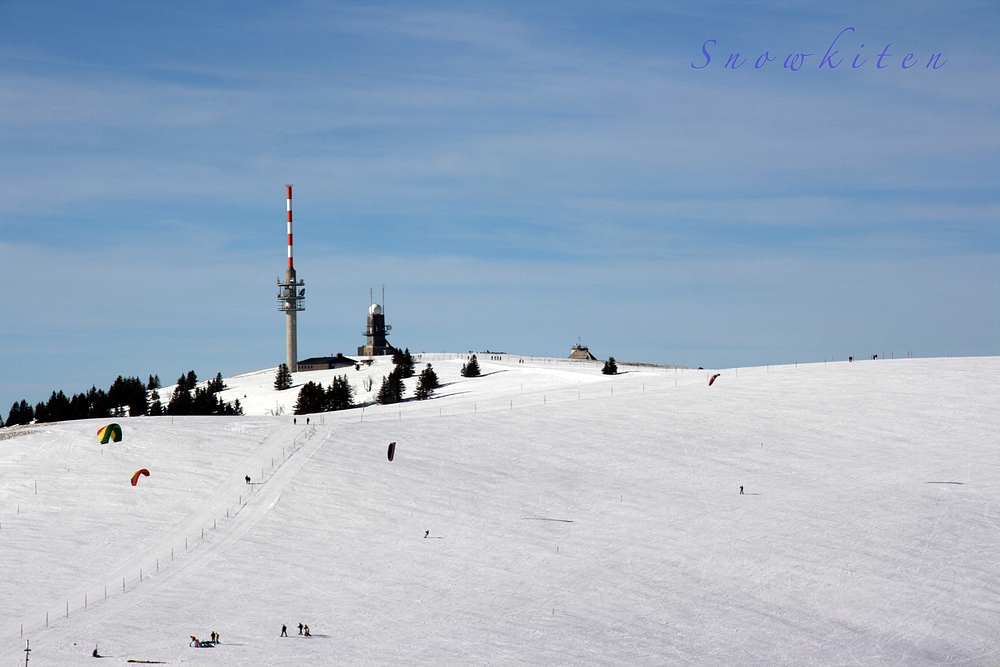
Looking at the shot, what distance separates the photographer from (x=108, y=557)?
6112cm

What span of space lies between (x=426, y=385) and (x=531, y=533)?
52.7m

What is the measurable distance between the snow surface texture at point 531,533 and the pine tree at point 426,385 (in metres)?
18.3

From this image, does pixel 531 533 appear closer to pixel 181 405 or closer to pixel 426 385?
pixel 426 385

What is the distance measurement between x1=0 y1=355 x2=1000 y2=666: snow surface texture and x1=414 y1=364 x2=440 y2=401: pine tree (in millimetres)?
18272

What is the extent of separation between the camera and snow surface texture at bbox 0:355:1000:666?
52.4m

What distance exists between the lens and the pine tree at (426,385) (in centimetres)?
11619

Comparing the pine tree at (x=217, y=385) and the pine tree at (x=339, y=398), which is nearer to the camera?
the pine tree at (x=339, y=398)

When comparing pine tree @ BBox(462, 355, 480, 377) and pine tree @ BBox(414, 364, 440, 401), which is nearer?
pine tree @ BBox(414, 364, 440, 401)

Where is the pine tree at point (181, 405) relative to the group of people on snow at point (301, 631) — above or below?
above

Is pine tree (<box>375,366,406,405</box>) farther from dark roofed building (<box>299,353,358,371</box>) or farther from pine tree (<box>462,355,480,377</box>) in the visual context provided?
dark roofed building (<box>299,353,358,371</box>)

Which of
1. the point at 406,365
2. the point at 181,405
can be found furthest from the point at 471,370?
the point at 181,405

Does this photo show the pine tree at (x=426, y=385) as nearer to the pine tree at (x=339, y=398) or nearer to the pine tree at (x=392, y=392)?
the pine tree at (x=392, y=392)

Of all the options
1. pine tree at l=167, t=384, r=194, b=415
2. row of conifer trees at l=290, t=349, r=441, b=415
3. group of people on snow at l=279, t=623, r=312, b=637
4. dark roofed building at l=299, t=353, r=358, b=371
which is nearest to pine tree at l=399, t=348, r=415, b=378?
row of conifer trees at l=290, t=349, r=441, b=415

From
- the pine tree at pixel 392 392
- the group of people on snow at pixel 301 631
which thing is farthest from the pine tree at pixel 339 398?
the group of people on snow at pixel 301 631
